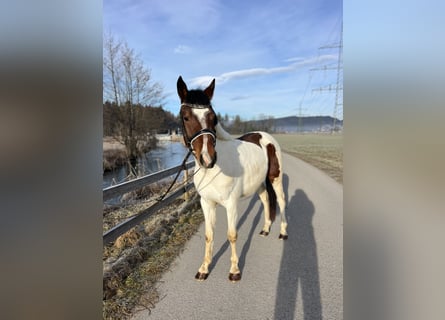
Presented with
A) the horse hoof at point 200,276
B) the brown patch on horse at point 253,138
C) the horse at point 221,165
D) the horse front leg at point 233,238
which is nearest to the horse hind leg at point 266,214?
the horse at point 221,165

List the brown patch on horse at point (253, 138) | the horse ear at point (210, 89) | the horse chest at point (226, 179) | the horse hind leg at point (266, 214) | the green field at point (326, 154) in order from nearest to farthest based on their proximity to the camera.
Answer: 1. the horse ear at point (210, 89)
2. the horse chest at point (226, 179)
3. the horse hind leg at point (266, 214)
4. the brown patch on horse at point (253, 138)
5. the green field at point (326, 154)

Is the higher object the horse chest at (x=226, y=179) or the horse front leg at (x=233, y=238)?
the horse chest at (x=226, y=179)

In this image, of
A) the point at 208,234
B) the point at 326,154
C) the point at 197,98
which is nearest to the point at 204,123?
the point at 197,98

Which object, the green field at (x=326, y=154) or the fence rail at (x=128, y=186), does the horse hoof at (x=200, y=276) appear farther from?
the green field at (x=326, y=154)

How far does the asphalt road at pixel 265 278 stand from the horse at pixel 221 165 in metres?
0.20

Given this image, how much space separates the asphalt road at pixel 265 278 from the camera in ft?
7.17

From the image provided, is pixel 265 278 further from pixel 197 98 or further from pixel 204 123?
pixel 197 98

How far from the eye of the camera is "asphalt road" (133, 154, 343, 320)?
7.17 ft
